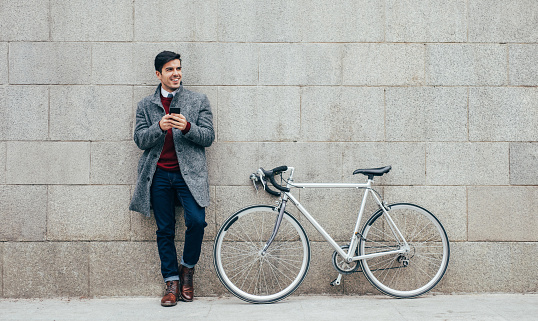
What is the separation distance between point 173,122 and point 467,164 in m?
2.96

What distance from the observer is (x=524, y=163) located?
5.01 meters

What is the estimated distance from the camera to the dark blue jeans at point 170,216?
465 centimetres

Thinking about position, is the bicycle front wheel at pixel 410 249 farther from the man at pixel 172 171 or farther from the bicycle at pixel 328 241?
the man at pixel 172 171

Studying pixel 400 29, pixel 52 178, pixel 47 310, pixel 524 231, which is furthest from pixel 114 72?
pixel 524 231

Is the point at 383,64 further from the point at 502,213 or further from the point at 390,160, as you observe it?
the point at 502,213

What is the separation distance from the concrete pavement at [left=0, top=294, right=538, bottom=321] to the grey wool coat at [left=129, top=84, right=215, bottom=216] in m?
0.94

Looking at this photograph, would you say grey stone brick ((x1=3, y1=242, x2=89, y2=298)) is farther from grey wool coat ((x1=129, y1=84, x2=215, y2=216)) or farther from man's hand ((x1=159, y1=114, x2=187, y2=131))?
man's hand ((x1=159, y1=114, x2=187, y2=131))

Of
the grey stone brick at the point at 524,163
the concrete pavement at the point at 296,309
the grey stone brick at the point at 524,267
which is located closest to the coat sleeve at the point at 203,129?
the concrete pavement at the point at 296,309

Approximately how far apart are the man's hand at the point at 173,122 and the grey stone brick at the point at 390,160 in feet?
5.48

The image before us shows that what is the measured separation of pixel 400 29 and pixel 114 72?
2938mm

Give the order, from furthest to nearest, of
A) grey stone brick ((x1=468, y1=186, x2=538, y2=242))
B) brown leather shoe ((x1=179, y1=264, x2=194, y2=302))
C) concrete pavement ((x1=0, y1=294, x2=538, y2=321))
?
grey stone brick ((x1=468, y1=186, x2=538, y2=242))
brown leather shoe ((x1=179, y1=264, x2=194, y2=302))
concrete pavement ((x1=0, y1=294, x2=538, y2=321))

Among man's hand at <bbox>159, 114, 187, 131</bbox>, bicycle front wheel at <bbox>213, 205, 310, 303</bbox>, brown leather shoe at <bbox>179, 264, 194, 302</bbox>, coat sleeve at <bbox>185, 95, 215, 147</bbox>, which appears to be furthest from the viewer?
bicycle front wheel at <bbox>213, 205, 310, 303</bbox>

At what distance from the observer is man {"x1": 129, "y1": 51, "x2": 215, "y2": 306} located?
462 cm

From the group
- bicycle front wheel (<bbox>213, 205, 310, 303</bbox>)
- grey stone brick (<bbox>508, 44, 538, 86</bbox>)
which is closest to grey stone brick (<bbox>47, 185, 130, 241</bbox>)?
bicycle front wheel (<bbox>213, 205, 310, 303</bbox>)
